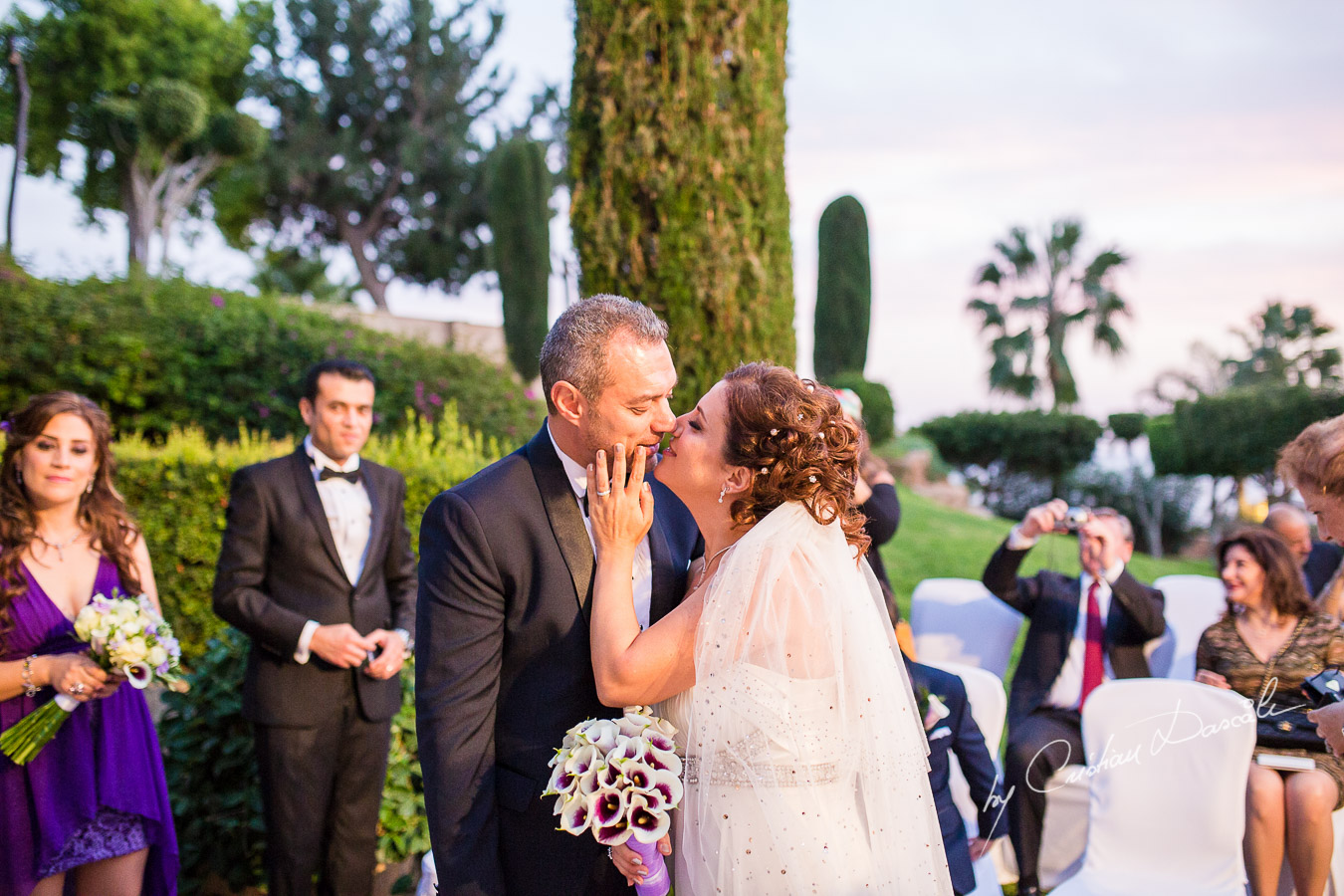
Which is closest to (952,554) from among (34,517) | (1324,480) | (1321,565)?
(1321,565)

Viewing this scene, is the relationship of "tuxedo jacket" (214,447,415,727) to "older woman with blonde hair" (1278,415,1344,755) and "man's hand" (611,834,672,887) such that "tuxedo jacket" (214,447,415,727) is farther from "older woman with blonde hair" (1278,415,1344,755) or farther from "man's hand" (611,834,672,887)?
"older woman with blonde hair" (1278,415,1344,755)

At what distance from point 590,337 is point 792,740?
3.69ft

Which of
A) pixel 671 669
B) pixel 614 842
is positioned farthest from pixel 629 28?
pixel 614 842

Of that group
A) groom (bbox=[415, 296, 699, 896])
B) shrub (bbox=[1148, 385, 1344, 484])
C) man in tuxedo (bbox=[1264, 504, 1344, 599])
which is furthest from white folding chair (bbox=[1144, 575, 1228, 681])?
shrub (bbox=[1148, 385, 1344, 484])

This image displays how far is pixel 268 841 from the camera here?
342 cm

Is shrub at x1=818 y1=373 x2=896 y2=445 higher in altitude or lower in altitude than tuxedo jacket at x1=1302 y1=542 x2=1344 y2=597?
higher

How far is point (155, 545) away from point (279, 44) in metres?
29.0

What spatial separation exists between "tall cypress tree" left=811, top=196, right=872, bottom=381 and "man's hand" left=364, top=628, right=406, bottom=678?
58.4ft

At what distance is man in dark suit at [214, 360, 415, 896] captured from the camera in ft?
11.2

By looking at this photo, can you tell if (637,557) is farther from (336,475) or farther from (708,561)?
(336,475)

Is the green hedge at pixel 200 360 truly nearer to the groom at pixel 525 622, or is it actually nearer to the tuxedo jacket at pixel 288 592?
the tuxedo jacket at pixel 288 592

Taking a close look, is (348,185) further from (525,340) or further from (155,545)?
(155,545)

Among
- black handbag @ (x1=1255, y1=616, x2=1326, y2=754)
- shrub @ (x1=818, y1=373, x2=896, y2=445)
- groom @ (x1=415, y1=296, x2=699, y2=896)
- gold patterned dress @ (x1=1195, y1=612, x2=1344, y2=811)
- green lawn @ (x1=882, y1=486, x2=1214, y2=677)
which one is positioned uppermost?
shrub @ (x1=818, y1=373, x2=896, y2=445)

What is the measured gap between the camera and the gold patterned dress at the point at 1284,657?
4164 mm
